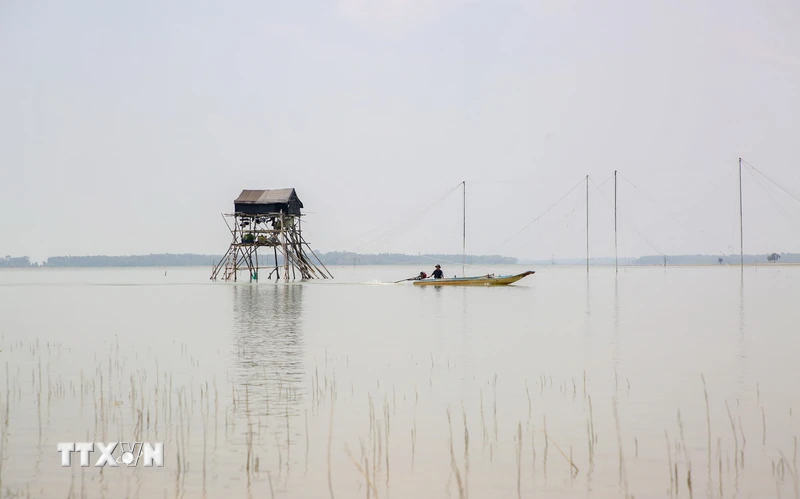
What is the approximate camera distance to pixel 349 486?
10039 mm

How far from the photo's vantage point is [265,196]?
75312 mm

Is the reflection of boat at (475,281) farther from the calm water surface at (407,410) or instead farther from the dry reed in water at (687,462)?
the dry reed in water at (687,462)

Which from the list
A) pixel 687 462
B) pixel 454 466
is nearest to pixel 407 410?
pixel 454 466

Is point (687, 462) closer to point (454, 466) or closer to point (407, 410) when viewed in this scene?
point (454, 466)

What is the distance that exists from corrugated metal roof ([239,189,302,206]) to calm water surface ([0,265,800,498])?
44.3 metres

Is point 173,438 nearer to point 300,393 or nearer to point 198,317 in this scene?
point 300,393

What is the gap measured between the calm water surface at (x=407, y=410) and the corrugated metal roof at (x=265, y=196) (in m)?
44.3

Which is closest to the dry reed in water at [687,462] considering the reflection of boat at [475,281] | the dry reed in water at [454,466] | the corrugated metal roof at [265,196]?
the dry reed in water at [454,466]

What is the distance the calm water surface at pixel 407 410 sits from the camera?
10.2 metres

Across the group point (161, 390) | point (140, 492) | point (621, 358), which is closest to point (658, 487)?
point (140, 492)

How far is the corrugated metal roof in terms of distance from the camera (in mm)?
74562

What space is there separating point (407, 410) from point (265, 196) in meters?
62.9

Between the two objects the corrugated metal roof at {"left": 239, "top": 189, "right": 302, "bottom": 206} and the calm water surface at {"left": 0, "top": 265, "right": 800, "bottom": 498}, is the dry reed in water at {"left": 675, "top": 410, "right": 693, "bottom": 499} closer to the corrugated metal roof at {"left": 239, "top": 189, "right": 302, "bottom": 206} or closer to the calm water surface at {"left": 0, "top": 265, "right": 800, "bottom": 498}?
the calm water surface at {"left": 0, "top": 265, "right": 800, "bottom": 498}

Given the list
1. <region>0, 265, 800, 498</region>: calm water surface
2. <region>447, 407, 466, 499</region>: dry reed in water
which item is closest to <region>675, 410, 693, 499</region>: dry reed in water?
<region>0, 265, 800, 498</region>: calm water surface
